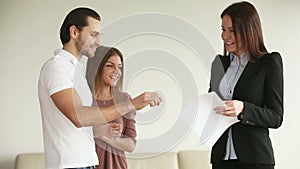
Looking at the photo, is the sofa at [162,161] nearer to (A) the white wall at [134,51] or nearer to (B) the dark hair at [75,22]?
(A) the white wall at [134,51]

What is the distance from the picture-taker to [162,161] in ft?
11.1

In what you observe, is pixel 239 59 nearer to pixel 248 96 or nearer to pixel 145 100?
pixel 248 96

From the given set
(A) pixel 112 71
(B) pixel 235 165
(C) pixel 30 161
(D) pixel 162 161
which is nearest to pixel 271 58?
(B) pixel 235 165

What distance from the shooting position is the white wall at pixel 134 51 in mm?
3400

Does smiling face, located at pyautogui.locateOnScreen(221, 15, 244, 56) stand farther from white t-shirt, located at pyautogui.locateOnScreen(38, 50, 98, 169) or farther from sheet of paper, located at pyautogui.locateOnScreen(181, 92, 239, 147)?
white t-shirt, located at pyautogui.locateOnScreen(38, 50, 98, 169)

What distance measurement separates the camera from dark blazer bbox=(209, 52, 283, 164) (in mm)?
1971

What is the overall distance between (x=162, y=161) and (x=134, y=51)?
82cm

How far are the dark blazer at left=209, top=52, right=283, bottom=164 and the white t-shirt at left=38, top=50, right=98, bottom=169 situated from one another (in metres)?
0.63

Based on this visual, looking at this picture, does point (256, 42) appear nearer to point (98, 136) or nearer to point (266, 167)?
point (266, 167)

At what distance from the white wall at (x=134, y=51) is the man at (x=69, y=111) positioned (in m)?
1.40

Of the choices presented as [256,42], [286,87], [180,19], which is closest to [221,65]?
[256,42]

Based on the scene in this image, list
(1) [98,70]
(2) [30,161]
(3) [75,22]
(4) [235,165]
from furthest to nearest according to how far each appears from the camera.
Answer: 1. (2) [30,161]
2. (1) [98,70]
3. (4) [235,165]
4. (3) [75,22]

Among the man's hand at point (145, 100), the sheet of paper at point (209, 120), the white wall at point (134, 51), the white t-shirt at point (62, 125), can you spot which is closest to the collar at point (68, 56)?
the white t-shirt at point (62, 125)

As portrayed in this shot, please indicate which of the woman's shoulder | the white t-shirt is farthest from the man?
the woman's shoulder
